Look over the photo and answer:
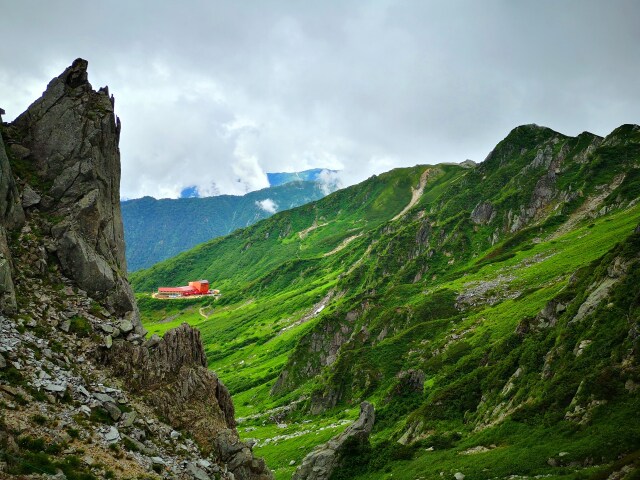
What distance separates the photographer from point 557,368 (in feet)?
143

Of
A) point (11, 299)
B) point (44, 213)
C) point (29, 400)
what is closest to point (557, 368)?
point (29, 400)

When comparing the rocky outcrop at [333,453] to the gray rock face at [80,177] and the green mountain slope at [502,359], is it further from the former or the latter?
the gray rock face at [80,177]

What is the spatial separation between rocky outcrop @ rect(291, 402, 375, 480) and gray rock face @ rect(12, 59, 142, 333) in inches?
1214

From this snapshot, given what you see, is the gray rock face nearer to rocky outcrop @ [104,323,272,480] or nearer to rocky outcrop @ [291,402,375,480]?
rocky outcrop @ [104,323,272,480]

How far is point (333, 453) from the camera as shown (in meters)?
55.3

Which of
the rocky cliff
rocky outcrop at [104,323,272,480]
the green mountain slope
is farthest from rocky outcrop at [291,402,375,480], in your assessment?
rocky outcrop at [104,323,272,480]

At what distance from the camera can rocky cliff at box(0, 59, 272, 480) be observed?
82.3 feet

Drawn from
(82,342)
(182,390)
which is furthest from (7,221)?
(182,390)

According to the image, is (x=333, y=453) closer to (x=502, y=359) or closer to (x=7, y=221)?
(x=502, y=359)

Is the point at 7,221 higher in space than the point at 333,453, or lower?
higher

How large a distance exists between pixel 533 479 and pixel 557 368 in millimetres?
Result: 15786

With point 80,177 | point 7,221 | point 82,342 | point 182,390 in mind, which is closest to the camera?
point 82,342

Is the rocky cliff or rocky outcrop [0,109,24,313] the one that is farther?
rocky outcrop [0,109,24,313]

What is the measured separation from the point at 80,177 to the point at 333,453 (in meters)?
44.9
